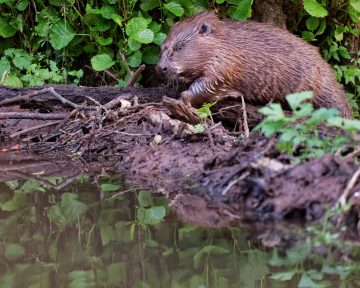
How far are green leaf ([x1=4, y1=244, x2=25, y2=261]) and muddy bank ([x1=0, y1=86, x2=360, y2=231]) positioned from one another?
0.80 metres

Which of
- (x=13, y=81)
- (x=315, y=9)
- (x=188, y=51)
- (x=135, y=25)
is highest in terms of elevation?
(x=315, y=9)

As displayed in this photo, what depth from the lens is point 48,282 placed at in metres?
2.25

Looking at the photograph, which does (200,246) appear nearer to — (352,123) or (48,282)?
(48,282)

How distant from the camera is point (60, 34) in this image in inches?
245

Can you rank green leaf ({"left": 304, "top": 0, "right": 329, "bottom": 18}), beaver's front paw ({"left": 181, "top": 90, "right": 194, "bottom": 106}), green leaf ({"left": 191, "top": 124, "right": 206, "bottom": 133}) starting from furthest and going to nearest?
green leaf ({"left": 304, "top": 0, "right": 329, "bottom": 18}) < beaver's front paw ({"left": 181, "top": 90, "right": 194, "bottom": 106}) < green leaf ({"left": 191, "top": 124, "right": 206, "bottom": 133})

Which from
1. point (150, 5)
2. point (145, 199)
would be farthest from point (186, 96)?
point (145, 199)

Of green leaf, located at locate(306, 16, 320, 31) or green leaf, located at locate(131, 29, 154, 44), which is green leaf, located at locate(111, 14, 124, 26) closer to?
green leaf, located at locate(131, 29, 154, 44)

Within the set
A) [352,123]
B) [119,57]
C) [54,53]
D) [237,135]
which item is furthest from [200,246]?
[54,53]

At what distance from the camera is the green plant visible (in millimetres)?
2781

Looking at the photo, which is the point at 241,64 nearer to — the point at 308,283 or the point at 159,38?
the point at 159,38

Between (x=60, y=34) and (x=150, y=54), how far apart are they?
33.2 inches

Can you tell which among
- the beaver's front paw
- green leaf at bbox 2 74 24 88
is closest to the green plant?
the beaver's front paw

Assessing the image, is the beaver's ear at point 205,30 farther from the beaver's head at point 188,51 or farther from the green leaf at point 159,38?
the green leaf at point 159,38

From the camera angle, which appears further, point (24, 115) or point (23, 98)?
point (23, 98)
